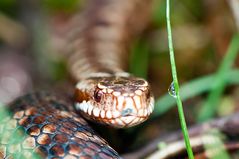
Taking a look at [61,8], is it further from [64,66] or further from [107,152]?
[107,152]

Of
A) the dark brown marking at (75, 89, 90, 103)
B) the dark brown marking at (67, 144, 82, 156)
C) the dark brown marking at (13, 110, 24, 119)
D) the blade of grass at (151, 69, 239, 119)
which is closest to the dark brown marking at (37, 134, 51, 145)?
the dark brown marking at (67, 144, 82, 156)

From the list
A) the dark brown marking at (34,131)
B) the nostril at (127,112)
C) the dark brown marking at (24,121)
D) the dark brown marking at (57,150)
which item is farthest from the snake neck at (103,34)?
the dark brown marking at (57,150)

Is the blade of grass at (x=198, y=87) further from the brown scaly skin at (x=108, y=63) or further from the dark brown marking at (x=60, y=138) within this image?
the dark brown marking at (x=60, y=138)

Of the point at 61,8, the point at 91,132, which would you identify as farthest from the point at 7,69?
the point at 91,132

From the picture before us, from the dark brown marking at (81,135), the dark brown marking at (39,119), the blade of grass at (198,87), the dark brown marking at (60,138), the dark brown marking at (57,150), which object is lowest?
the dark brown marking at (57,150)

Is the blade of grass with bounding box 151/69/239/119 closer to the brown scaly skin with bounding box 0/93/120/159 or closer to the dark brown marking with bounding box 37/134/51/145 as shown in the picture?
the brown scaly skin with bounding box 0/93/120/159

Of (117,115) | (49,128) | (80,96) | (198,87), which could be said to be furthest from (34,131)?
(198,87)

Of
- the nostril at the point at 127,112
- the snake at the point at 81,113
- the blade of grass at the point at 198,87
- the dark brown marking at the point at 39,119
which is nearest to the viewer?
the snake at the point at 81,113
